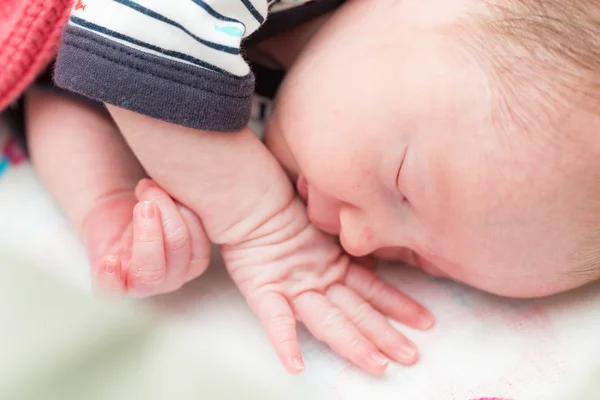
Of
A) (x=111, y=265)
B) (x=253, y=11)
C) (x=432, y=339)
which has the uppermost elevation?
(x=253, y=11)

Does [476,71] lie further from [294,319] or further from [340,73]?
[294,319]

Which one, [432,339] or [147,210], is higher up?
[147,210]

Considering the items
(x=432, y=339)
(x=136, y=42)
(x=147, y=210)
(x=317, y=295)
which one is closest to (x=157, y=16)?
(x=136, y=42)

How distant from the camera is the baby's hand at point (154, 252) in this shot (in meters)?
0.69

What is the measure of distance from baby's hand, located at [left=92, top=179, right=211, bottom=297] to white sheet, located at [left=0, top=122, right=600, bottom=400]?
0.04 meters

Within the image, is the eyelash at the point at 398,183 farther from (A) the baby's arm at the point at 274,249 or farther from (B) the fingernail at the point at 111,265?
(B) the fingernail at the point at 111,265

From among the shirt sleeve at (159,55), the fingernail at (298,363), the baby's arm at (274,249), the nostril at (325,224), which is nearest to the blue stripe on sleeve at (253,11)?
the shirt sleeve at (159,55)

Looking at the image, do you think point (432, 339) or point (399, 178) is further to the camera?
point (432, 339)

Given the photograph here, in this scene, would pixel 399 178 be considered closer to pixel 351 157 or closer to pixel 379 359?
pixel 351 157

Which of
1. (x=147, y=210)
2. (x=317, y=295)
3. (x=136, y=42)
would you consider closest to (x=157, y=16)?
(x=136, y=42)

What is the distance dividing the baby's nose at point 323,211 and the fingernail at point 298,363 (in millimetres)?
155

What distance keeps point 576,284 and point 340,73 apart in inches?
12.7

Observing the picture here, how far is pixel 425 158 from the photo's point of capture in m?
0.62

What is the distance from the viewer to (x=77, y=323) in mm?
608
